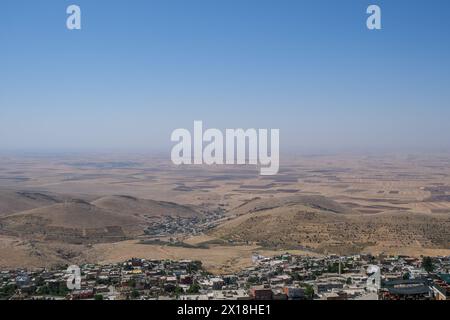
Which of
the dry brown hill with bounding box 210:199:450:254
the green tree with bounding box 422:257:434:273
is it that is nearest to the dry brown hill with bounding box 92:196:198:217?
the dry brown hill with bounding box 210:199:450:254

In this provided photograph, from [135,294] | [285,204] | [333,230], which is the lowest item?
[333,230]

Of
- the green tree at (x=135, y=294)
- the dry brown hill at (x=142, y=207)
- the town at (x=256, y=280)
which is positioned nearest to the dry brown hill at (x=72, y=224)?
the dry brown hill at (x=142, y=207)

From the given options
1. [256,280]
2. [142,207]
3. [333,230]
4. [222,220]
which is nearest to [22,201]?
[142,207]

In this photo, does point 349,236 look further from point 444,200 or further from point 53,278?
point 444,200

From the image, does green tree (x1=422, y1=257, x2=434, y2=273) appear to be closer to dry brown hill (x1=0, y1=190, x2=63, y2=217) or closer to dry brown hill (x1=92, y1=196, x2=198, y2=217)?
dry brown hill (x1=92, y1=196, x2=198, y2=217)

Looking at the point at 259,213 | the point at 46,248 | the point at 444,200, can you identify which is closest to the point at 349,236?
the point at 259,213

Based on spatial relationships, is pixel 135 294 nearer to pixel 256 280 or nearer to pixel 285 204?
pixel 256 280
